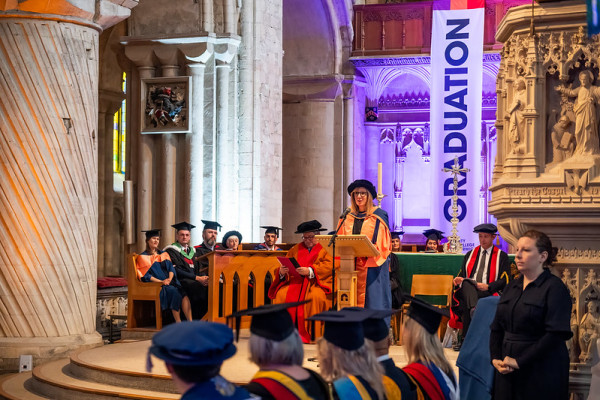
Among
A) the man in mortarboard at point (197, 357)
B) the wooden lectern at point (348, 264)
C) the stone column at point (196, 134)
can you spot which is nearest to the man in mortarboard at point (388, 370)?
the man in mortarboard at point (197, 357)

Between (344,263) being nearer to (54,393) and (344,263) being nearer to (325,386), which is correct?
(54,393)

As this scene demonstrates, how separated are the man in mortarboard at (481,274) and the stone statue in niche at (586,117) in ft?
11.4

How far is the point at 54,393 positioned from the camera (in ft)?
26.7

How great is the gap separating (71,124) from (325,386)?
7.14m

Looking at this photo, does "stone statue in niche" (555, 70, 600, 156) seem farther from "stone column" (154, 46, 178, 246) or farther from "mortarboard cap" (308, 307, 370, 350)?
"stone column" (154, 46, 178, 246)

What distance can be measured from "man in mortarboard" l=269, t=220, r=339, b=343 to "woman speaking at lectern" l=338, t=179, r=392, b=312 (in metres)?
0.76

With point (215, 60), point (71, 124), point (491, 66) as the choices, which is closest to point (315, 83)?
point (491, 66)

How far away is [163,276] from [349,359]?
7.65m

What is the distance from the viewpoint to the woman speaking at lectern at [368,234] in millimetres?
8250

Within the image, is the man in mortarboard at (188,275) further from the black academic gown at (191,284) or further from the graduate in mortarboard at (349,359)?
the graduate in mortarboard at (349,359)

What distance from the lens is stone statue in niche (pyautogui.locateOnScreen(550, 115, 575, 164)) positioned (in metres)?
5.89

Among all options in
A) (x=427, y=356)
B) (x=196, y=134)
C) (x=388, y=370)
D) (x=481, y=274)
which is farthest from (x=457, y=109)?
(x=388, y=370)

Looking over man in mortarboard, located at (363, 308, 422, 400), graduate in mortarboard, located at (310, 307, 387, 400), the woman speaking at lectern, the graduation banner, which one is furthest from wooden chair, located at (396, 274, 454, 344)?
graduate in mortarboard, located at (310, 307, 387, 400)

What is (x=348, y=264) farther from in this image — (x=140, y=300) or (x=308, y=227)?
(x=140, y=300)
